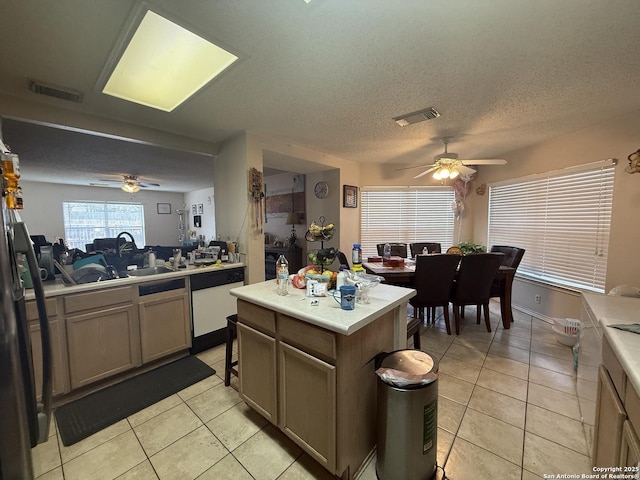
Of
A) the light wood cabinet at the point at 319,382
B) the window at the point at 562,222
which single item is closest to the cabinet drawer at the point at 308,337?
the light wood cabinet at the point at 319,382

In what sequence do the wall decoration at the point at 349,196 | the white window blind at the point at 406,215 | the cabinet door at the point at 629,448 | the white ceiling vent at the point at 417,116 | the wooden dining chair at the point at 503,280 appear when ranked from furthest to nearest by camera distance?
1. the white window blind at the point at 406,215
2. the wall decoration at the point at 349,196
3. the wooden dining chair at the point at 503,280
4. the white ceiling vent at the point at 417,116
5. the cabinet door at the point at 629,448

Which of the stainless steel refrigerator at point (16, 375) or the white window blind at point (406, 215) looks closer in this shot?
the stainless steel refrigerator at point (16, 375)

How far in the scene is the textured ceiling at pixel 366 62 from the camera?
4.25ft

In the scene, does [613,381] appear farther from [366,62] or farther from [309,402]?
[366,62]

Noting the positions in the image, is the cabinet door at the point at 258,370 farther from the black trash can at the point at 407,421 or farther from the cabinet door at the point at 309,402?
the black trash can at the point at 407,421

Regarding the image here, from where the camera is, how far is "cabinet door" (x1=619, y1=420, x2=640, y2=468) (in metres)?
0.80

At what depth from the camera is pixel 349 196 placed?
447 cm

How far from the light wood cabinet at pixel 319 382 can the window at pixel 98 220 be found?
26.0 feet

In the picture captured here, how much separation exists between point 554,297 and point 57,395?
16.9 ft

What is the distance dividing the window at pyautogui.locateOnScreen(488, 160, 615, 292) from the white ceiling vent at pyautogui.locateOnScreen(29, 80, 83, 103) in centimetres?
510

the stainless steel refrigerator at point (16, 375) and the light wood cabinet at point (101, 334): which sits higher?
the stainless steel refrigerator at point (16, 375)

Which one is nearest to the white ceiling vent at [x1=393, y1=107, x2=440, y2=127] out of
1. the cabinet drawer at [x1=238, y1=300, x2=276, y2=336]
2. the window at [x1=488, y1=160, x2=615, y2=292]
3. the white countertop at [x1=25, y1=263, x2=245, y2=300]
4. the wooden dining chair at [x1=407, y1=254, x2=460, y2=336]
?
the wooden dining chair at [x1=407, y1=254, x2=460, y2=336]

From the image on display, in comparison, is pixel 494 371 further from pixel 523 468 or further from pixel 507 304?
pixel 507 304

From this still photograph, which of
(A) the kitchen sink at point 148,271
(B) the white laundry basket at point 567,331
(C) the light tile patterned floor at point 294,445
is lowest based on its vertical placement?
(C) the light tile patterned floor at point 294,445
